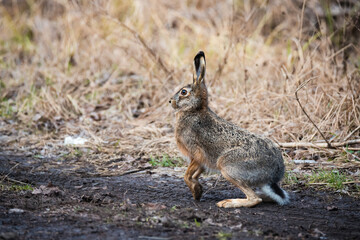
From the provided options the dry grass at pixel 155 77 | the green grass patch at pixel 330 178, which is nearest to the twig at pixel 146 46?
the dry grass at pixel 155 77

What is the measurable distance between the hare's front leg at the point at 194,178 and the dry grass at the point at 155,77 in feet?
6.15

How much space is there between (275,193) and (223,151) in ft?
2.28

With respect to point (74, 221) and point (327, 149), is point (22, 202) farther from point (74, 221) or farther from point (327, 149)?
point (327, 149)

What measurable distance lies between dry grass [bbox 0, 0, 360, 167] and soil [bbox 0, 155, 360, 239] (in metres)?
1.43

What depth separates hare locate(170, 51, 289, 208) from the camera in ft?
15.4

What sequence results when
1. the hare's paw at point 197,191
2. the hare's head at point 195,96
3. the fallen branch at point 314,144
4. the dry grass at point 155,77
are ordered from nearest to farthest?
the hare's paw at point 197,191, the hare's head at point 195,96, the fallen branch at point 314,144, the dry grass at point 155,77

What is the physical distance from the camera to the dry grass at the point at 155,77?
734 cm

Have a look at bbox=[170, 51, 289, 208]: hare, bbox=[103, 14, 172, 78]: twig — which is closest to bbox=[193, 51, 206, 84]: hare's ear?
bbox=[170, 51, 289, 208]: hare

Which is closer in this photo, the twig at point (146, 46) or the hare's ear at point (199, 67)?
the hare's ear at point (199, 67)

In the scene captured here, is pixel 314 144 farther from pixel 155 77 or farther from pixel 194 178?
pixel 155 77

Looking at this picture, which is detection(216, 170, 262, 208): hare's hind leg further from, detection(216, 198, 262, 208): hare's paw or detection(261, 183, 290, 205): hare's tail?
detection(261, 183, 290, 205): hare's tail

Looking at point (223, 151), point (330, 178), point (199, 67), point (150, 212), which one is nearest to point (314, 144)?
point (330, 178)

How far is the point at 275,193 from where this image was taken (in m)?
4.75

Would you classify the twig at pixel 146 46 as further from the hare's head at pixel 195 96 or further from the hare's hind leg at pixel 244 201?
the hare's hind leg at pixel 244 201
